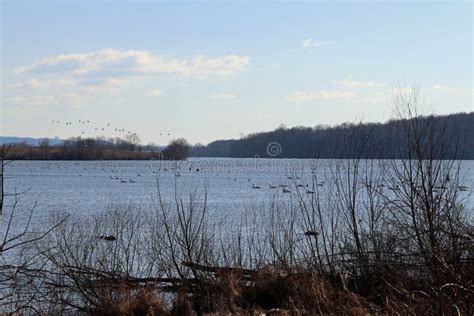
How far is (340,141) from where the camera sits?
15289mm

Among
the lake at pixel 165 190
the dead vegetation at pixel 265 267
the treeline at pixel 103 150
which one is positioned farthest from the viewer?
the treeline at pixel 103 150

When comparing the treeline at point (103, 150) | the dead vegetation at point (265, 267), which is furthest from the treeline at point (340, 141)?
the treeline at point (103, 150)

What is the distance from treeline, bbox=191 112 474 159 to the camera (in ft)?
44.3

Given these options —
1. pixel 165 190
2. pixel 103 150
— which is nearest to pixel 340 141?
pixel 165 190

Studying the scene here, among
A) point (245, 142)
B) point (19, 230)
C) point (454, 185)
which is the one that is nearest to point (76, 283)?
point (454, 185)

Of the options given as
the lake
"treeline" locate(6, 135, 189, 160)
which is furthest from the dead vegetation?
"treeline" locate(6, 135, 189, 160)

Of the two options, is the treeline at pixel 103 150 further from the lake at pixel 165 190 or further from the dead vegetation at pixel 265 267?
the dead vegetation at pixel 265 267

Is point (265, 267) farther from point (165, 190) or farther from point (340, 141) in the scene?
point (165, 190)

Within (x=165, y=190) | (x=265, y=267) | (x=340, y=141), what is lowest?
(x=165, y=190)

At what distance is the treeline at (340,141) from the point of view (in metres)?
13.5

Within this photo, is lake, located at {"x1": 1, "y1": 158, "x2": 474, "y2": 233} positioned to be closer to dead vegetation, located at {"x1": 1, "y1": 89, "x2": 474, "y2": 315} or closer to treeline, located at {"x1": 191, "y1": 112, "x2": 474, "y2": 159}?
treeline, located at {"x1": 191, "y1": 112, "x2": 474, "y2": 159}

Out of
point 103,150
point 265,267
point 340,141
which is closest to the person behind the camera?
point 265,267

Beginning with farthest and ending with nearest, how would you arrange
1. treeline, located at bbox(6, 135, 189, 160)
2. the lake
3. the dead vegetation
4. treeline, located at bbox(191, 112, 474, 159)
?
1. treeline, located at bbox(6, 135, 189, 160)
2. the lake
3. treeline, located at bbox(191, 112, 474, 159)
4. the dead vegetation

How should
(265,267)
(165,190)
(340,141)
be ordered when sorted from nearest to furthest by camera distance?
(265,267), (340,141), (165,190)
